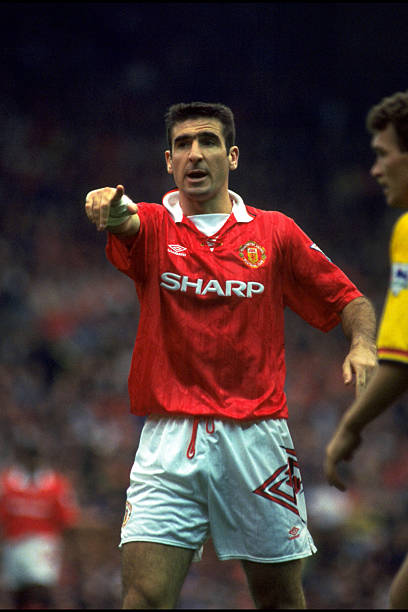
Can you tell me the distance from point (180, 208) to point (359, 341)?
3.20 ft

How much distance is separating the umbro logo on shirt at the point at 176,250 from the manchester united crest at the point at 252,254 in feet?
0.77

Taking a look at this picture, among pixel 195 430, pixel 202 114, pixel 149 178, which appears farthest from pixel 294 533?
pixel 149 178

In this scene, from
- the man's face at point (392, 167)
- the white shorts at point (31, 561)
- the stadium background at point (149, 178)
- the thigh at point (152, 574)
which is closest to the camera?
the man's face at point (392, 167)

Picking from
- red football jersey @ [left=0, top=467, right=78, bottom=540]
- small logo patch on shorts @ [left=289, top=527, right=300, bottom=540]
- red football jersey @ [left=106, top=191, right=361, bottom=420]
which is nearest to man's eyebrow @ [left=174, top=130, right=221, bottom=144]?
red football jersey @ [left=106, top=191, right=361, bottom=420]

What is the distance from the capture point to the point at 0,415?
11.0 metres

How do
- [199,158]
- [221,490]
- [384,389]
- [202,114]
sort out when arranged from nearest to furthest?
[384,389]
[221,490]
[199,158]
[202,114]

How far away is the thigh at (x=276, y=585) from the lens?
11.6ft

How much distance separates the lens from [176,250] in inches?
150

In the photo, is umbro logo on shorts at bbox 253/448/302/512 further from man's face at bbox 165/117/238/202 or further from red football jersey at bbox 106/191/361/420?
man's face at bbox 165/117/238/202

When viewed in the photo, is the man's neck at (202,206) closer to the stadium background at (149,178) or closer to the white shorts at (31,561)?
the white shorts at (31,561)

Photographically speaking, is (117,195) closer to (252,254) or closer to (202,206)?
(202,206)

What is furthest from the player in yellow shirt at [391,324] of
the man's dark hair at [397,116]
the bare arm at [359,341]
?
the bare arm at [359,341]

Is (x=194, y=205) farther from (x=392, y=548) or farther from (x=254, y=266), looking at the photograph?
(x=392, y=548)

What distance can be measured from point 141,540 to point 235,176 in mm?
12625
